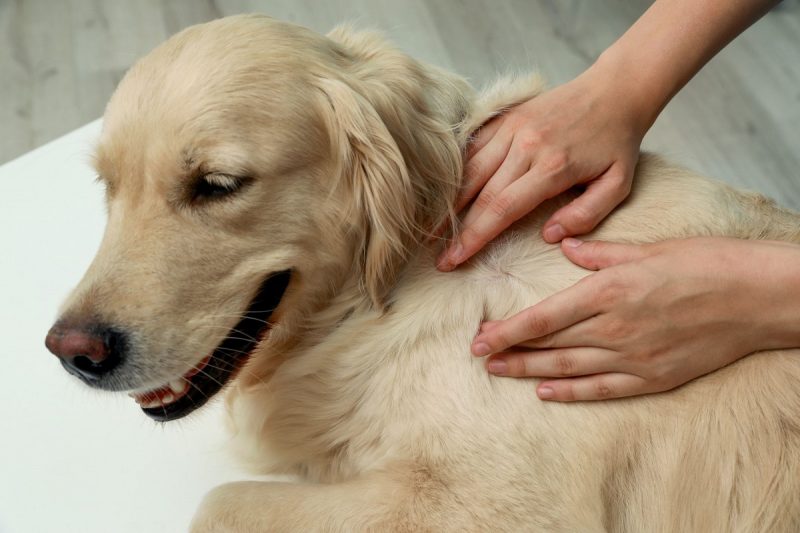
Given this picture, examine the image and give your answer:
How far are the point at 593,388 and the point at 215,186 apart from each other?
0.77 meters

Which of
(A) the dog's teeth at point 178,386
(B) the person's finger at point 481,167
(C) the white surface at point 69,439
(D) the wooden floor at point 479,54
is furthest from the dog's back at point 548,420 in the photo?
(D) the wooden floor at point 479,54

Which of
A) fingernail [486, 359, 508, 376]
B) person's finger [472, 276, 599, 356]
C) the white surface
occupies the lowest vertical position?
the white surface

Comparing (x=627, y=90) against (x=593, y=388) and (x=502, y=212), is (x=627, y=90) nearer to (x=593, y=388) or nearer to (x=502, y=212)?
(x=502, y=212)

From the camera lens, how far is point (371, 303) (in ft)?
5.23

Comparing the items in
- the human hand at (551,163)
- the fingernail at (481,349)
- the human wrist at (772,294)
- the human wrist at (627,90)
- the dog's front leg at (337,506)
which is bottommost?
the dog's front leg at (337,506)

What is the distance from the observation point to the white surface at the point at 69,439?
5.65 feet

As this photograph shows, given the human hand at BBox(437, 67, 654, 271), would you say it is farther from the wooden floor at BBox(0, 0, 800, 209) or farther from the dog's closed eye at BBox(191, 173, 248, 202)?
the wooden floor at BBox(0, 0, 800, 209)

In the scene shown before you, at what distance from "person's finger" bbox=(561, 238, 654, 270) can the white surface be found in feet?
2.94

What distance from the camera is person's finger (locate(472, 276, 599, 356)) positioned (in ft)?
4.75

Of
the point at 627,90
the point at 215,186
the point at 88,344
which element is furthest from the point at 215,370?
the point at 627,90

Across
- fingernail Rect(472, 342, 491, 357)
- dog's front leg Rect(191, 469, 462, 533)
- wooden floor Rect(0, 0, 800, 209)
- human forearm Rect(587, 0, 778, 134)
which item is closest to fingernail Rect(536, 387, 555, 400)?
fingernail Rect(472, 342, 491, 357)

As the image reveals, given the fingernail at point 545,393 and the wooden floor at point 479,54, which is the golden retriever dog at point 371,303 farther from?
the wooden floor at point 479,54

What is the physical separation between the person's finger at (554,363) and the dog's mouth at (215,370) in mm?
433

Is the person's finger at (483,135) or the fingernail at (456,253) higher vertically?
the person's finger at (483,135)
